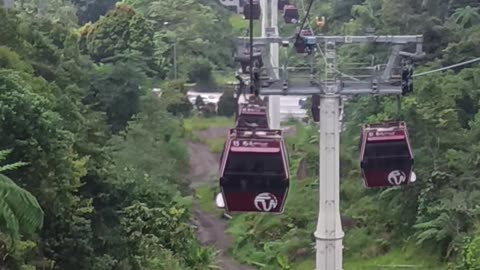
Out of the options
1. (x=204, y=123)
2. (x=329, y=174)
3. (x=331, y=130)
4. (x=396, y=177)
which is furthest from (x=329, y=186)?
(x=204, y=123)

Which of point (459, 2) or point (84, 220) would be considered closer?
point (84, 220)

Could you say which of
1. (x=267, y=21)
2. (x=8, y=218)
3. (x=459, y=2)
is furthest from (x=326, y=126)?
(x=459, y=2)

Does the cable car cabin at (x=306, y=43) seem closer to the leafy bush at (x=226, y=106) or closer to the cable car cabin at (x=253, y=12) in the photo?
the cable car cabin at (x=253, y=12)

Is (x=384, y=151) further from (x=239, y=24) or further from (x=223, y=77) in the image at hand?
(x=239, y=24)

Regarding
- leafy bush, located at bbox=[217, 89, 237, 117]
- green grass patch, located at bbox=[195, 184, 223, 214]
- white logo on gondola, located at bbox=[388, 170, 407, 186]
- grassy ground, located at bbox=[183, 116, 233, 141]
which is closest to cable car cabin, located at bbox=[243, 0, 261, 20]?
white logo on gondola, located at bbox=[388, 170, 407, 186]

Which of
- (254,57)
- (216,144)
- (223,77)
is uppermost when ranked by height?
(254,57)

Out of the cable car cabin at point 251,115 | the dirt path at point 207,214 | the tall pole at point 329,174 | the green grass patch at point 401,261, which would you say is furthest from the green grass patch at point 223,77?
the tall pole at point 329,174

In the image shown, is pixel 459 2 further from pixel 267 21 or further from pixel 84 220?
pixel 84 220
